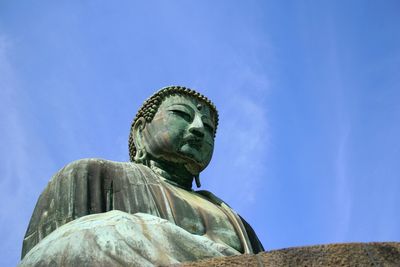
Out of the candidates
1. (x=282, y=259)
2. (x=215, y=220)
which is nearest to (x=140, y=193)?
(x=215, y=220)

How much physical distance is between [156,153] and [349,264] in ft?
16.4

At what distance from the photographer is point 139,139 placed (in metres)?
10.8

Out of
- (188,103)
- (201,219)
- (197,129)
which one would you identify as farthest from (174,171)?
(201,219)

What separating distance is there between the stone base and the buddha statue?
3.04 ft

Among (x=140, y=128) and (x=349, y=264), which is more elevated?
(x=140, y=128)

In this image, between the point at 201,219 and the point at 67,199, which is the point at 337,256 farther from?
the point at 67,199

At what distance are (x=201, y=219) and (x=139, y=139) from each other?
1.87 meters

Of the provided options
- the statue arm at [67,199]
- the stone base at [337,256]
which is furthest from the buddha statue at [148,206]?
the stone base at [337,256]

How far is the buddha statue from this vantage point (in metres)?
6.50

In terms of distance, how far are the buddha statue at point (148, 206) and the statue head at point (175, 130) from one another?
12mm

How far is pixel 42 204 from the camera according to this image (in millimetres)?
9141

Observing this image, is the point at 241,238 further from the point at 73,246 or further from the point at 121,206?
the point at 73,246

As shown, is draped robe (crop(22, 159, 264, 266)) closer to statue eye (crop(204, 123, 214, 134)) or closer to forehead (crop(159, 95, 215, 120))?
statue eye (crop(204, 123, 214, 134))

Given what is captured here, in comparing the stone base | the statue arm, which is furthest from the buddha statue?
the stone base
